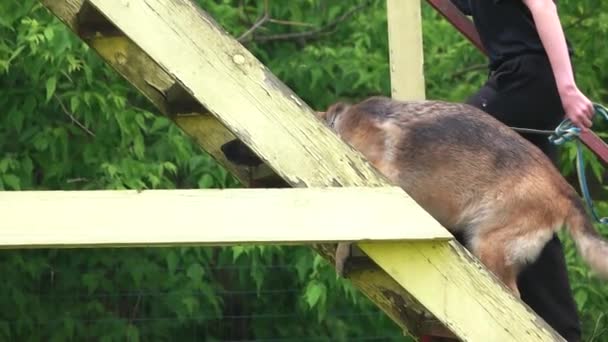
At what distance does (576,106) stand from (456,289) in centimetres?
67

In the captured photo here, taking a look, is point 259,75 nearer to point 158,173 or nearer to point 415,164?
point 415,164

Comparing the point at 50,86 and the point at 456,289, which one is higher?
the point at 50,86

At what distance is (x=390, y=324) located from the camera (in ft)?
24.7

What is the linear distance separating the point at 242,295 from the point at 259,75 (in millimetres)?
3834

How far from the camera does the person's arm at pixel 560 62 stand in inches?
165

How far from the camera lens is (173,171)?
716cm

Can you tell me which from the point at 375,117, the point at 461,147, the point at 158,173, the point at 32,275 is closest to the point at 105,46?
the point at 375,117

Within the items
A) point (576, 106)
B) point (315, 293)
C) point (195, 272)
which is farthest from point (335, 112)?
point (195, 272)

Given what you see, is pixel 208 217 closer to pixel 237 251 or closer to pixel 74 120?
pixel 237 251

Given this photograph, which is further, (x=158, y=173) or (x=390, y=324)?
(x=390, y=324)

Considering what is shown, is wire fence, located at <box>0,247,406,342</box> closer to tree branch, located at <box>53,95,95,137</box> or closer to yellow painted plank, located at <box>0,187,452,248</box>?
tree branch, located at <box>53,95,95,137</box>

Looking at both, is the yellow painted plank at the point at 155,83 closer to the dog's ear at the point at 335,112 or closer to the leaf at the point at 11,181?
the dog's ear at the point at 335,112

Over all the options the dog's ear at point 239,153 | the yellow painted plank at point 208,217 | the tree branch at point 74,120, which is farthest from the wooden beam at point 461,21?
the tree branch at point 74,120

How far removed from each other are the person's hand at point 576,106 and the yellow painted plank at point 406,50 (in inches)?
32.8
